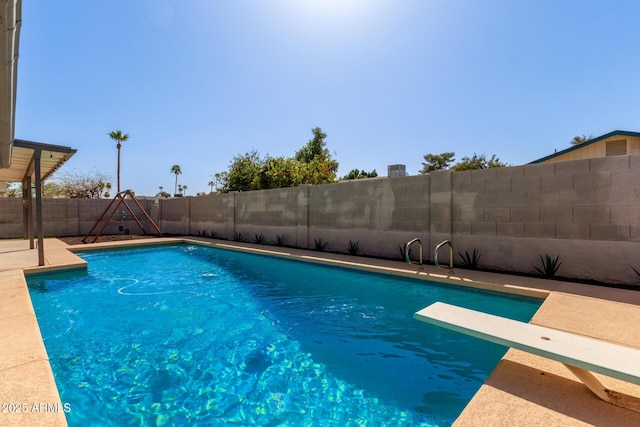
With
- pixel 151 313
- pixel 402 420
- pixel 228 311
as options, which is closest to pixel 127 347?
pixel 151 313

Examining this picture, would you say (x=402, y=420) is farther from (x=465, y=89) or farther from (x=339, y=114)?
(x=339, y=114)

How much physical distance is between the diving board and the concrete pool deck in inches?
7.5

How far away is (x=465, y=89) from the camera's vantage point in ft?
36.5

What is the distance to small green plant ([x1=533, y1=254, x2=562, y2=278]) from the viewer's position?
20.6ft

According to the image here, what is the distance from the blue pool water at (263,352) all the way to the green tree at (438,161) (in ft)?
136

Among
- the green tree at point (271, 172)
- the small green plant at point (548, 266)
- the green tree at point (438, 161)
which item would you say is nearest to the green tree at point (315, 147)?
the green tree at point (271, 172)

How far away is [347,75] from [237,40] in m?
4.02

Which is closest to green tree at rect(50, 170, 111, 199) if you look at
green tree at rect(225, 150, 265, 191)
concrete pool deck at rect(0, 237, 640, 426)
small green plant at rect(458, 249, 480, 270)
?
green tree at rect(225, 150, 265, 191)

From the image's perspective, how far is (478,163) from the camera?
34938mm

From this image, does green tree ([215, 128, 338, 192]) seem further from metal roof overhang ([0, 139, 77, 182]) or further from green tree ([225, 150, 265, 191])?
metal roof overhang ([0, 139, 77, 182])

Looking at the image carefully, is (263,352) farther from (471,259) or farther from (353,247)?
(353,247)

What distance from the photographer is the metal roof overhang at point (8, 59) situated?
2442mm

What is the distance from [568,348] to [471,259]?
5.38 meters

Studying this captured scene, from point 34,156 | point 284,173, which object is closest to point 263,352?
point 34,156
